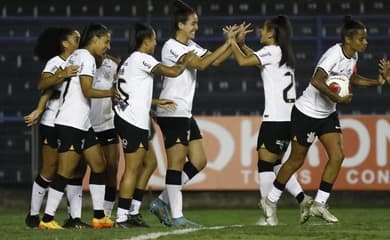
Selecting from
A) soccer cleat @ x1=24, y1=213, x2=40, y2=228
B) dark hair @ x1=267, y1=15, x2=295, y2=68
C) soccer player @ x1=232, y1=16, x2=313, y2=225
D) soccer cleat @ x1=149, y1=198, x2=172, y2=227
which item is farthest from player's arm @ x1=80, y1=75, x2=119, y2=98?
dark hair @ x1=267, y1=15, x2=295, y2=68

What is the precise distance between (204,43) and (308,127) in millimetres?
6963

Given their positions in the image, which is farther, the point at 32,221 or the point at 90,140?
the point at 32,221

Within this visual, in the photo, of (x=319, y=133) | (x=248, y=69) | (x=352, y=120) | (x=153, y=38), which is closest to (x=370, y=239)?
(x=319, y=133)

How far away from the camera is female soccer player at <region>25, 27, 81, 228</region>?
512 inches

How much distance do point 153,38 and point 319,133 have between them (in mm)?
1921

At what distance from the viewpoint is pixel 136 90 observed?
12453 mm

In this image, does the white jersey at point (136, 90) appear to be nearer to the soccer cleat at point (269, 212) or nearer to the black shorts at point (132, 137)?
the black shorts at point (132, 137)

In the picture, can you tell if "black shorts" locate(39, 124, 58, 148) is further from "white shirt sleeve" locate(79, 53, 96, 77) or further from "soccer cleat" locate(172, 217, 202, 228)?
"soccer cleat" locate(172, 217, 202, 228)

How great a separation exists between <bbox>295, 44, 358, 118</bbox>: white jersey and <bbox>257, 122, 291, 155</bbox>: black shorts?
10.4 inches

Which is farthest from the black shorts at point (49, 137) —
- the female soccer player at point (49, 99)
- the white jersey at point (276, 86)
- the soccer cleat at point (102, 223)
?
the white jersey at point (276, 86)

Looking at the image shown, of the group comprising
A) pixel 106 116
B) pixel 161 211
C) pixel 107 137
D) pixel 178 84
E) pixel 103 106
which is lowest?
pixel 161 211

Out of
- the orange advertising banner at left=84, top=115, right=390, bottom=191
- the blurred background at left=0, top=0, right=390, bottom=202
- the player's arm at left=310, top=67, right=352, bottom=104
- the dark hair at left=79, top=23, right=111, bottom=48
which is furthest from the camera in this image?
the blurred background at left=0, top=0, right=390, bottom=202

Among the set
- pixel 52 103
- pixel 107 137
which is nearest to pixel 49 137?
pixel 52 103

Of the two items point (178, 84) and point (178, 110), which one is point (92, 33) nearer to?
point (178, 84)
